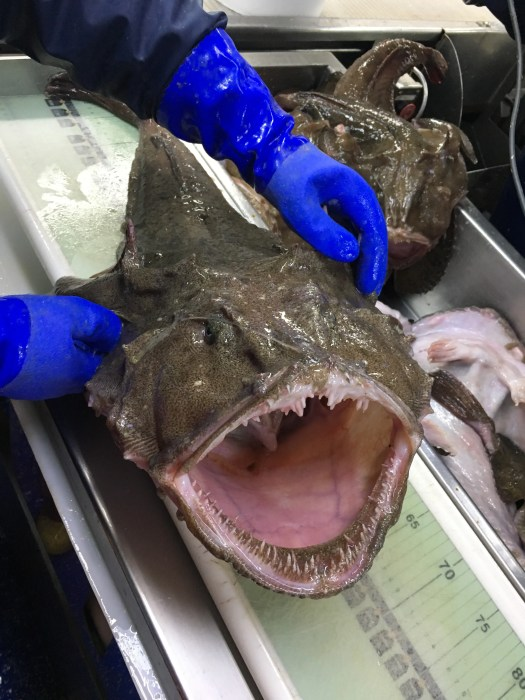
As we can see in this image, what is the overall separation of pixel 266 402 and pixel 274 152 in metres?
1.20

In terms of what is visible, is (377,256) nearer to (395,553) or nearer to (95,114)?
(395,553)

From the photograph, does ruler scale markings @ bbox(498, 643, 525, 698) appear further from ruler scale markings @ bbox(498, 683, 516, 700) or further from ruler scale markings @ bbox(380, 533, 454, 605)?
ruler scale markings @ bbox(380, 533, 454, 605)

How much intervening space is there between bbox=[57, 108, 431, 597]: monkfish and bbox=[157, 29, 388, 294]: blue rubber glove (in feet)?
0.49

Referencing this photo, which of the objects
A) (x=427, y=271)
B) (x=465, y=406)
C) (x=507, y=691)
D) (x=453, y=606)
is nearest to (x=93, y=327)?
(x=453, y=606)

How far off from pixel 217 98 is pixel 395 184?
136 cm

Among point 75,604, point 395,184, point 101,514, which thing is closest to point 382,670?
point 101,514

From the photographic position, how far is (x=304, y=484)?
5.14ft

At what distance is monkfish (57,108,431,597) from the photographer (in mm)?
1318

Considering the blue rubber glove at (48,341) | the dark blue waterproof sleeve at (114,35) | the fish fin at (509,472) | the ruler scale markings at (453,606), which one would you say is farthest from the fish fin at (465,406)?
the dark blue waterproof sleeve at (114,35)

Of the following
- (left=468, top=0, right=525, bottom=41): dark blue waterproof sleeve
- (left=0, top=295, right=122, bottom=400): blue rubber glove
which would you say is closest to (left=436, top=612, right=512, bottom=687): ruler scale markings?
(left=0, top=295, right=122, bottom=400): blue rubber glove

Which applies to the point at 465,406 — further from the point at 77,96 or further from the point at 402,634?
the point at 77,96

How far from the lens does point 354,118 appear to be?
126 inches

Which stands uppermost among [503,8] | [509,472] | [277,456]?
[503,8]

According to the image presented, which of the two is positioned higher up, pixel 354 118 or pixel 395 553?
pixel 354 118
